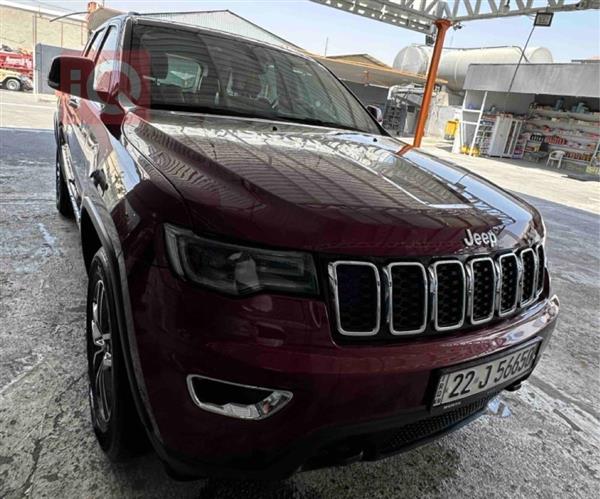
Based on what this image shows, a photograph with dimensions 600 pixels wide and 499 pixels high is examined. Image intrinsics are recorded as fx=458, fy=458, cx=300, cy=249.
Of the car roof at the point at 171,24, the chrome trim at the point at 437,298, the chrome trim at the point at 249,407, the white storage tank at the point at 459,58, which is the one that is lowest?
the chrome trim at the point at 249,407

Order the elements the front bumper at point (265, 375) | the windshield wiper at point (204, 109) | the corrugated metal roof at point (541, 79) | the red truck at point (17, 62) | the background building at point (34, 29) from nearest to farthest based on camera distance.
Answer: the front bumper at point (265, 375)
the windshield wiper at point (204, 109)
the corrugated metal roof at point (541, 79)
the red truck at point (17, 62)
the background building at point (34, 29)

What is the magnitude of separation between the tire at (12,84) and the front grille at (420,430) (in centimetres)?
2613

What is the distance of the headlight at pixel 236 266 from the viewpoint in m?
1.13

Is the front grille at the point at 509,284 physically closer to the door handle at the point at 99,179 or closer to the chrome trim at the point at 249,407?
the chrome trim at the point at 249,407

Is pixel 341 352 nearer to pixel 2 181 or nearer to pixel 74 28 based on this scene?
pixel 2 181

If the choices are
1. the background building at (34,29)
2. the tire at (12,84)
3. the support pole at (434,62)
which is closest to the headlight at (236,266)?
the support pole at (434,62)

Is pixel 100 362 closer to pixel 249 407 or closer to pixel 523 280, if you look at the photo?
pixel 249 407

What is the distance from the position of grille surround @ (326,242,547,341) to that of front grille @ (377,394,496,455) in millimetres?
288

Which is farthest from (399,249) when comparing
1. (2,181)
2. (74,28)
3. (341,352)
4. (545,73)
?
(74,28)

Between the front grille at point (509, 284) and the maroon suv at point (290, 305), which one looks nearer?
the maroon suv at point (290, 305)

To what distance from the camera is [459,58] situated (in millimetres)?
25953

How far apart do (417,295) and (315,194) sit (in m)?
0.40

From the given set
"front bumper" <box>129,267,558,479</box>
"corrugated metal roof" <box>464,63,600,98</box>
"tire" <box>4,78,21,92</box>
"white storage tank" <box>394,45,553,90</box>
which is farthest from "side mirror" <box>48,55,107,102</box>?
"tire" <box>4,78,21,92</box>

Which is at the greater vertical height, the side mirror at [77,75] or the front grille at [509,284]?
the side mirror at [77,75]
